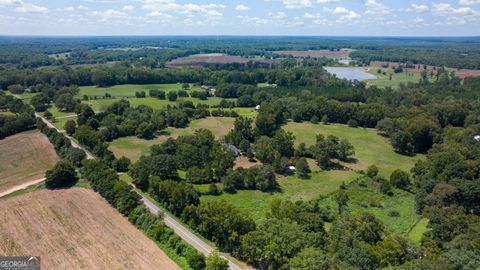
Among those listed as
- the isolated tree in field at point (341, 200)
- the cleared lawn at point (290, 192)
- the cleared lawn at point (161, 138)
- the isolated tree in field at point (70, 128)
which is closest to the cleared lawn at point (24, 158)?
the isolated tree in field at point (70, 128)

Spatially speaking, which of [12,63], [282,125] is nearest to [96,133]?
[282,125]

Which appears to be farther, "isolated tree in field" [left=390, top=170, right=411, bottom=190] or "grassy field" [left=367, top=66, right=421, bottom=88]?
"grassy field" [left=367, top=66, right=421, bottom=88]

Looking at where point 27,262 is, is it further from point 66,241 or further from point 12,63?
point 12,63

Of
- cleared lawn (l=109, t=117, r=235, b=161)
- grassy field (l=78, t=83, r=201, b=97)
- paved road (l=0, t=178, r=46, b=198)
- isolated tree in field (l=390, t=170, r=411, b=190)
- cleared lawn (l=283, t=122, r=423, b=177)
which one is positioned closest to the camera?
paved road (l=0, t=178, r=46, b=198)

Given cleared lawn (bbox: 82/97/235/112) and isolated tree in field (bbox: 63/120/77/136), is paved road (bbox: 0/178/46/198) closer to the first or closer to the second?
isolated tree in field (bbox: 63/120/77/136)

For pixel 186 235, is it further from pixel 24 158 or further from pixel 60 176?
pixel 24 158

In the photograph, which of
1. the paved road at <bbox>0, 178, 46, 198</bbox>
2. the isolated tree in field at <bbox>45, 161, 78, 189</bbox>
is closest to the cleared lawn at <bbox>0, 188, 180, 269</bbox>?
the isolated tree in field at <bbox>45, 161, 78, 189</bbox>

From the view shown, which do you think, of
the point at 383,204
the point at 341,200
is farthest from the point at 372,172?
the point at 341,200
